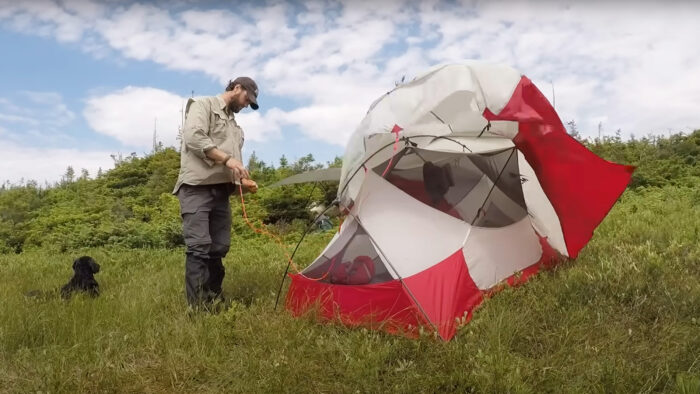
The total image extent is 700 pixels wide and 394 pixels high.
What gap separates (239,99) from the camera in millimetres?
5141

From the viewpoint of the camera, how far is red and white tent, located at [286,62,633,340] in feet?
14.5

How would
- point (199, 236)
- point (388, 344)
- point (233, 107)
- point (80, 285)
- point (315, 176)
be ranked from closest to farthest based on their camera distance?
point (388, 344)
point (199, 236)
point (233, 107)
point (80, 285)
point (315, 176)

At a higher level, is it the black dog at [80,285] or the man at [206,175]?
the man at [206,175]

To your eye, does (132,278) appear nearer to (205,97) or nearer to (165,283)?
(165,283)

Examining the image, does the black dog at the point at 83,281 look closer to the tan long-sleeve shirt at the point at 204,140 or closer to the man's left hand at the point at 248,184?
the tan long-sleeve shirt at the point at 204,140

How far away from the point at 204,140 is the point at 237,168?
0.37m

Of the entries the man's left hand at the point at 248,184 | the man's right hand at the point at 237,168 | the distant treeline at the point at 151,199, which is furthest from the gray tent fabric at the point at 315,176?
the distant treeline at the point at 151,199

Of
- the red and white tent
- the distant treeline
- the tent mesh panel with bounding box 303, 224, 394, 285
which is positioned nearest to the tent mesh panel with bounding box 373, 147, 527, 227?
the red and white tent

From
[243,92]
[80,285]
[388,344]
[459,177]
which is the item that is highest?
[243,92]

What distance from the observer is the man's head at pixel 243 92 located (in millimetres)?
5125

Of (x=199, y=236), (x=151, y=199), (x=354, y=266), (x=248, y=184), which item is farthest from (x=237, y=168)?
(x=151, y=199)

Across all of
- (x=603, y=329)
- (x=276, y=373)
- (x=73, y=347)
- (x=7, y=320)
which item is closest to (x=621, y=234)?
(x=603, y=329)

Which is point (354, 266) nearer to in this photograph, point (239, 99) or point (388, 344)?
point (388, 344)

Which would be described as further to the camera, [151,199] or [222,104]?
[151,199]
